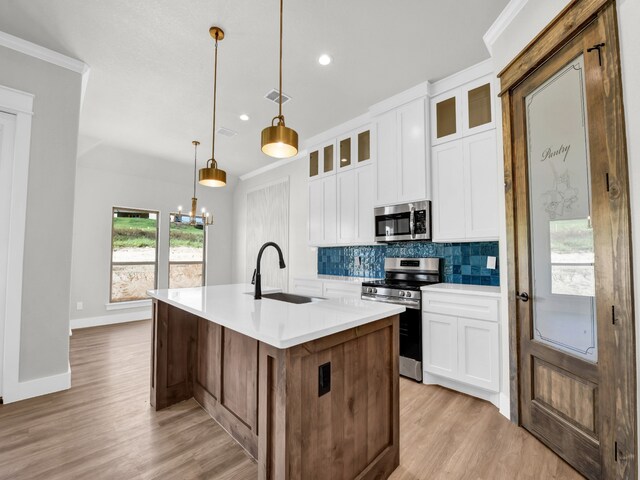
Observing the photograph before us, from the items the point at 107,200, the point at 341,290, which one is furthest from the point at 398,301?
the point at 107,200

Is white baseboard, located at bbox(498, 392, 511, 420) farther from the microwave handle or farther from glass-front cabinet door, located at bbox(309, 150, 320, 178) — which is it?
glass-front cabinet door, located at bbox(309, 150, 320, 178)

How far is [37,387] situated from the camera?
256 cm

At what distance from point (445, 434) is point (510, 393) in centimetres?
61

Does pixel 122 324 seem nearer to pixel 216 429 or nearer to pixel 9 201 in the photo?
pixel 9 201

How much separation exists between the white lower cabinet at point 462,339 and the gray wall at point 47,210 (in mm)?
3415

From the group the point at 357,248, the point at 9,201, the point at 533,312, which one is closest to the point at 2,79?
the point at 9,201

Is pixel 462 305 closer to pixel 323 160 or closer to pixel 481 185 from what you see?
pixel 481 185

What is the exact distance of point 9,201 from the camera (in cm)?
251

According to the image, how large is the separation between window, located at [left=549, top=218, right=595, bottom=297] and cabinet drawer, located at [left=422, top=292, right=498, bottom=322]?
586mm

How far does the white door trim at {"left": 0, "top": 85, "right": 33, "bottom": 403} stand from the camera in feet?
8.05

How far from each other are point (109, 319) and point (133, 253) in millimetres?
1231

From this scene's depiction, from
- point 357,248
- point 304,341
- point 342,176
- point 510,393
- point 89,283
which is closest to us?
point 304,341

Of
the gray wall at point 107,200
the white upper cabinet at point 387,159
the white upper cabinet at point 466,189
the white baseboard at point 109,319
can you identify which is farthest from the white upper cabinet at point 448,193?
the white baseboard at point 109,319

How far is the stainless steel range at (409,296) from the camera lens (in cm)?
289
